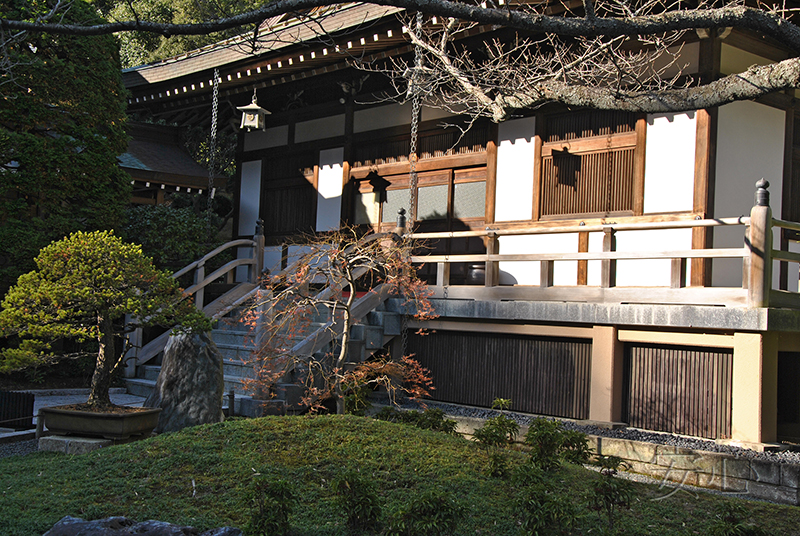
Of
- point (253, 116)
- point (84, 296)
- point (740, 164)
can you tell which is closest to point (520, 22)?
point (84, 296)

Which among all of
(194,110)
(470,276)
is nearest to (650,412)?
(470,276)

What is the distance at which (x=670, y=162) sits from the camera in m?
9.92

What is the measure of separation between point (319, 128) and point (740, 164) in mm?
8176

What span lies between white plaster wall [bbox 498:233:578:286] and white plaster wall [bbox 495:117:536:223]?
1.33ft

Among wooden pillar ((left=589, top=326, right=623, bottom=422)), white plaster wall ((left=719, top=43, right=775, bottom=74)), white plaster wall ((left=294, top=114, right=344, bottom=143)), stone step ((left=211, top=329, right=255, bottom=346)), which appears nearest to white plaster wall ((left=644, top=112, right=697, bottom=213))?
white plaster wall ((left=719, top=43, right=775, bottom=74))

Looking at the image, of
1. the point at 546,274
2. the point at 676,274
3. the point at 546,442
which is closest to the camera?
the point at 546,442

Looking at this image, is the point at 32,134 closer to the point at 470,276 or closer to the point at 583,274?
the point at 470,276

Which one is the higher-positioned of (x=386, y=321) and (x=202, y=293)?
(x=202, y=293)

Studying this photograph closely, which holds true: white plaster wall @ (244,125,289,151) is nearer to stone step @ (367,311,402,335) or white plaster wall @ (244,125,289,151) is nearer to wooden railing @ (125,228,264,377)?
wooden railing @ (125,228,264,377)

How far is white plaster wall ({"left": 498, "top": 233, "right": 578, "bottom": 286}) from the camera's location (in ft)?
35.7

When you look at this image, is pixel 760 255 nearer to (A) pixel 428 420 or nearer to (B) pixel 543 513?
(A) pixel 428 420

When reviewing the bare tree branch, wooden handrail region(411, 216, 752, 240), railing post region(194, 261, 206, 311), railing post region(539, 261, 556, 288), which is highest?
the bare tree branch

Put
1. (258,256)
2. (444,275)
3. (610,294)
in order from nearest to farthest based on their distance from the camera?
(610,294)
(444,275)
(258,256)

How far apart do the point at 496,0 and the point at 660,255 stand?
3986 millimetres
